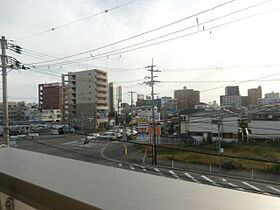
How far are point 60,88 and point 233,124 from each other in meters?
19.0

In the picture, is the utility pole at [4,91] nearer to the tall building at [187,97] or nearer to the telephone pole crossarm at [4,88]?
the telephone pole crossarm at [4,88]

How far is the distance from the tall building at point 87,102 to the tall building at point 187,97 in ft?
27.5

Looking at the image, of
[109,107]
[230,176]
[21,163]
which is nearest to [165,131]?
[109,107]

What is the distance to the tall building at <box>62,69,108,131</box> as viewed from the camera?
28.1 m

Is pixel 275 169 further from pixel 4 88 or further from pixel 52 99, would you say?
pixel 52 99

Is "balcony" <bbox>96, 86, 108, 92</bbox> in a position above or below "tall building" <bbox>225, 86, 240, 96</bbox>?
above

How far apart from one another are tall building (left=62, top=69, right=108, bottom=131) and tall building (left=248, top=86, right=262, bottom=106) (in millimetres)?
14666

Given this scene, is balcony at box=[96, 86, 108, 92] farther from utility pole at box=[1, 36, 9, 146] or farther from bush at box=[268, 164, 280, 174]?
utility pole at box=[1, 36, 9, 146]

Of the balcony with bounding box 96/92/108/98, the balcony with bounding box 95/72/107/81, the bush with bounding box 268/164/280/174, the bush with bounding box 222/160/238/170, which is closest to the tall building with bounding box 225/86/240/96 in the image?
the bush with bounding box 222/160/238/170

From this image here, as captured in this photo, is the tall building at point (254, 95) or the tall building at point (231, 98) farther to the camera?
the tall building at point (231, 98)

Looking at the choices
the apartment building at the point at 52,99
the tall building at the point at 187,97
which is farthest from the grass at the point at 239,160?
the apartment building at the point at 52,99

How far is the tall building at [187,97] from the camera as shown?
21.3 meters

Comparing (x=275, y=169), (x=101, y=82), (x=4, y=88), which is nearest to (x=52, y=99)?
(x=101, y=82)

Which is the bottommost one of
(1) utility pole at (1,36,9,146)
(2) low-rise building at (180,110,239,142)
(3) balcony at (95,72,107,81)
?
(2) low-rise building at (180,110,239,142)
